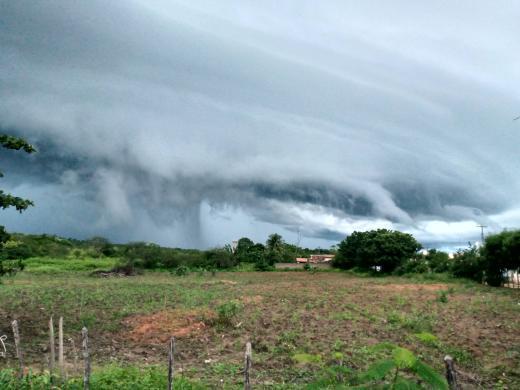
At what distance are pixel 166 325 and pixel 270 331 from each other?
12.2ft

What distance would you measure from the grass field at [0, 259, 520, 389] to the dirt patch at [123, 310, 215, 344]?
0.04 meters

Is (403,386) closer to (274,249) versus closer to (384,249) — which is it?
(384,249)

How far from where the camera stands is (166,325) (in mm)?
16062

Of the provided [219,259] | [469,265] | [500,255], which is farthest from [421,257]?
[219,259]

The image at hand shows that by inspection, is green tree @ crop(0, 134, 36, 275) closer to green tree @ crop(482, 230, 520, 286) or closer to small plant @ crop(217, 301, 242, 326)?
small plant @ crop(217, 301, 242, 326)

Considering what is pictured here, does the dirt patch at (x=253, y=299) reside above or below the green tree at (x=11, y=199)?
below

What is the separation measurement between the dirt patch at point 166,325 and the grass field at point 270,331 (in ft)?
0.12

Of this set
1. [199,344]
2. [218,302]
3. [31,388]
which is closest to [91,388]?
[31,388]

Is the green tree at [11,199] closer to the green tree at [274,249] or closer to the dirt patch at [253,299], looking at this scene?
the dirt patch at [253,299]

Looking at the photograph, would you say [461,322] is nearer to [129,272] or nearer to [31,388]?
[31,388]


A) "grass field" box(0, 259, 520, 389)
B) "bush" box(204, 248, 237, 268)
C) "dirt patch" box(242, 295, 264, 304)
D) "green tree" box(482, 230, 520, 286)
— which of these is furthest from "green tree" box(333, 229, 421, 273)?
"dirt patch" box(242, 295, 264, 304)

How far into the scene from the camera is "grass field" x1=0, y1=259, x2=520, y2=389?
36.2 ft

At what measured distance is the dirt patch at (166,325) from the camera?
1469cm

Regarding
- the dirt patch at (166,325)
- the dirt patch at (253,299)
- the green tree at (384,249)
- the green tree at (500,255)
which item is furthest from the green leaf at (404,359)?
the green tree at (384,249)
